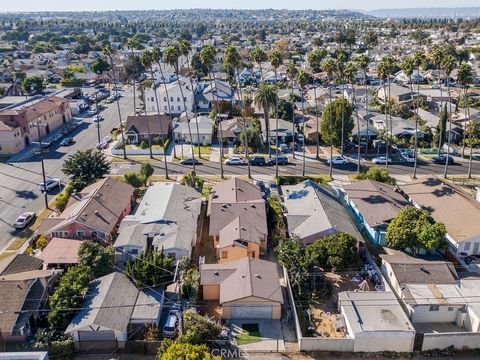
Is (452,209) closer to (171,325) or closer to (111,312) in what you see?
(171,325)

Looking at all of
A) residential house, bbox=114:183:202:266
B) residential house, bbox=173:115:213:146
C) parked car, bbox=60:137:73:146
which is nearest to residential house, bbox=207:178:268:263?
residential house, bbox=114:183:202:266

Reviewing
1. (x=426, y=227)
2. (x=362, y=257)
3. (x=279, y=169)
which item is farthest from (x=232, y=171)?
(x=426, y=227)

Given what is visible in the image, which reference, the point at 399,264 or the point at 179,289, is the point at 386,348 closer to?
the point at 399,264

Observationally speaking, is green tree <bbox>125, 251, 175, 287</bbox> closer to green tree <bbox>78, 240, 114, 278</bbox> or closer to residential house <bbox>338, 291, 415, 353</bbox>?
green tree <bbox>78, 240, 114, 278</bbox>

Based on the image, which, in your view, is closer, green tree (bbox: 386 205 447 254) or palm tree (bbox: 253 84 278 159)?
green tree (bbox: 386 205 447 254)

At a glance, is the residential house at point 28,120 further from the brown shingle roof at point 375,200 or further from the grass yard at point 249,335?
the grass yard at point 249,335

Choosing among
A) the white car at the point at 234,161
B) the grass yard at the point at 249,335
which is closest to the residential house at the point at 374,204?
the grass yard at the point at 249,335
